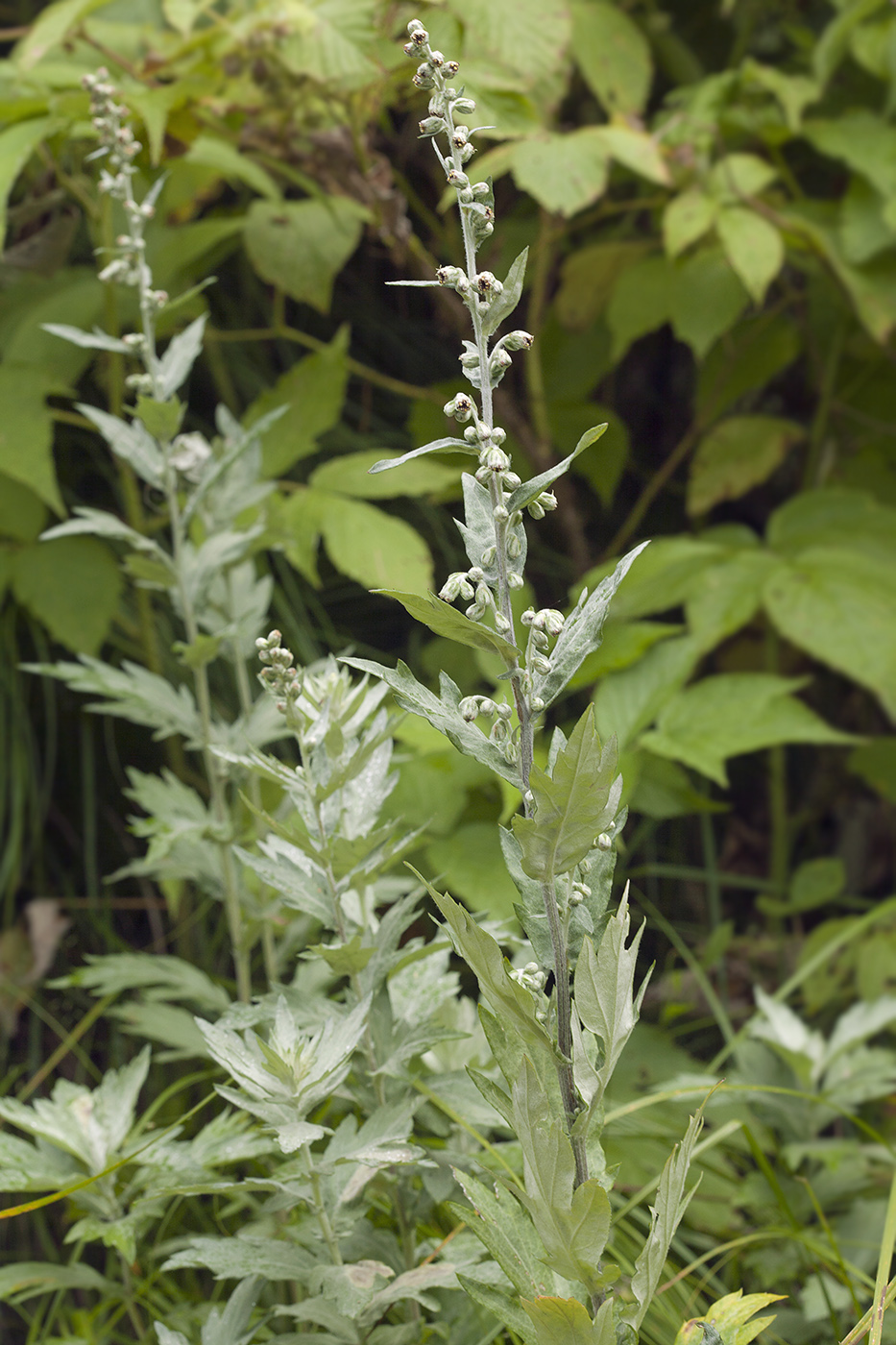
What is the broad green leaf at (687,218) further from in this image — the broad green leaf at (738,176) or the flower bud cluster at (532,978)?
the flower bud cluster at (532,978)

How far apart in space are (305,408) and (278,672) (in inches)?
34.8

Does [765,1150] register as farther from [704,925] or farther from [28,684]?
[28,684]

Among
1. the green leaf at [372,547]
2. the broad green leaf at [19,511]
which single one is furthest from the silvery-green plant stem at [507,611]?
the broad green leaf at [19,511]

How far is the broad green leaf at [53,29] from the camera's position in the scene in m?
1.24

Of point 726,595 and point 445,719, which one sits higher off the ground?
point 445,719

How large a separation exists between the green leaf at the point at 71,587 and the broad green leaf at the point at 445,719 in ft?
2.98

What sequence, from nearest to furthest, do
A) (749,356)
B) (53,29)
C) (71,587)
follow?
1. (53,29)
2. (71,587)
3. (749,356)

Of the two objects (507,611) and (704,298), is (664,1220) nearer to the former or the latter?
(507,611)

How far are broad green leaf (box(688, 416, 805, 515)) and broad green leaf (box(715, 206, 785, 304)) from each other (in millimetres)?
394

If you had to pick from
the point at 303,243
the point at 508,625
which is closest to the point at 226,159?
the point at 303,243

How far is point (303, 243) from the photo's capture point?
4.76 ft

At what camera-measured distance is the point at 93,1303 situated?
123cm

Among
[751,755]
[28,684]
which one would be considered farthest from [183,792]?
[751,755]

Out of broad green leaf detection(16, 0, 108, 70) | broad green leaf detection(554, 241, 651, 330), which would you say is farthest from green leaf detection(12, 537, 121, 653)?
broad green leaf detection(554, 241, 651, 330)
